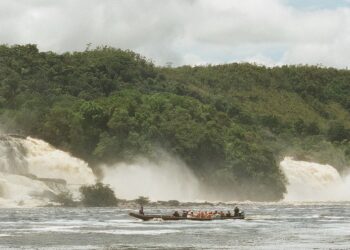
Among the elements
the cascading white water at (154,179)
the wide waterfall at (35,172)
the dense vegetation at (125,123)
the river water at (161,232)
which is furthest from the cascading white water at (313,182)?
the river water at (161,232)

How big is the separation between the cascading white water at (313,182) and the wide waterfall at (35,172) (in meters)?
44.5

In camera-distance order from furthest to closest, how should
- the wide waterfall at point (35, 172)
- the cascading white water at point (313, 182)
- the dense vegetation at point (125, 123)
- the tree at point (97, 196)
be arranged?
the cascading white water at point (313, 182), the dense vegetation at point (125, 123), the tree at point (97, 196), the wide waterfall at point (35, 172)

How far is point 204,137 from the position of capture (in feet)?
438

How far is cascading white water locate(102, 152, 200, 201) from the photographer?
114 metres

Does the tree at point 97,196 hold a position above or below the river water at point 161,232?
above

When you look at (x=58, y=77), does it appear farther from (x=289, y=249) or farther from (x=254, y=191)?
(x=289, y=249)

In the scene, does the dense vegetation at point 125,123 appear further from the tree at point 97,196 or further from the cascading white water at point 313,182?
the tree at point 97,196

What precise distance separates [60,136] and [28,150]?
17.3m

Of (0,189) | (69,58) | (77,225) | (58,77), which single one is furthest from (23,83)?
(77,225)

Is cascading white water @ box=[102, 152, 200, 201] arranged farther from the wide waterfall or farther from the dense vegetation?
the wide waterfall

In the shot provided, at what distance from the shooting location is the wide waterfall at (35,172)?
84875mm

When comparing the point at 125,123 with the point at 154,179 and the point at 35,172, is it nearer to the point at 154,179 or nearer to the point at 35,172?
the point at 154,179

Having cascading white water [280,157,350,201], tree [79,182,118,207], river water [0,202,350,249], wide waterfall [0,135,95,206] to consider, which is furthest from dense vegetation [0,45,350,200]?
river water [0,202,350,249]

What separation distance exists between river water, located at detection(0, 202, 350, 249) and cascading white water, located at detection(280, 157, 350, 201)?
6651cm
